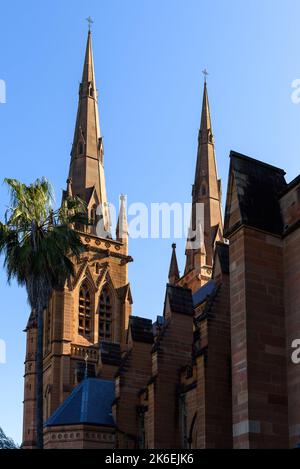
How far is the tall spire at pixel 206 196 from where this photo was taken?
63925mm

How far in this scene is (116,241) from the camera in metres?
60.9

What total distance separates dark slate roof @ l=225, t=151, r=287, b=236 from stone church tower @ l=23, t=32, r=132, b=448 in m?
31.8

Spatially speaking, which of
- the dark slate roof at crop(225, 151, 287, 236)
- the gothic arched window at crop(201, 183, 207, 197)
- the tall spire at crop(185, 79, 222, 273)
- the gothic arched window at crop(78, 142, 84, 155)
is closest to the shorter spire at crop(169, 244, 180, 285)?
the tall spire at crop(185, 79, 222, 273)

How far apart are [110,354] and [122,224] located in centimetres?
1873

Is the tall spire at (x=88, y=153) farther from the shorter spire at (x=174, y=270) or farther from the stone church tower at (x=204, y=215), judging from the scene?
the shorter spire at (x=174, y=270)

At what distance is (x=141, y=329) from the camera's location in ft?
128

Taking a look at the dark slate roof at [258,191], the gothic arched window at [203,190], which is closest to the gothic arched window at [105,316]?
the gothic arched window at [203,190]

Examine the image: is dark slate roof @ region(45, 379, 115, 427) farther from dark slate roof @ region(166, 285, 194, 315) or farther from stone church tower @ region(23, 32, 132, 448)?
stone church tower @ region(23, 32, 132, 448)

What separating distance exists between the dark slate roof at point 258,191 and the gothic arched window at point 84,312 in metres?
37.2

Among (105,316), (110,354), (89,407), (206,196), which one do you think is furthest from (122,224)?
(89,407)

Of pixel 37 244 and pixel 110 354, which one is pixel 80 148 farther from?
pixel 37 244

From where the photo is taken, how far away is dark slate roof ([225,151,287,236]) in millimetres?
20141

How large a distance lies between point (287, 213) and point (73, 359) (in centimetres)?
3690
